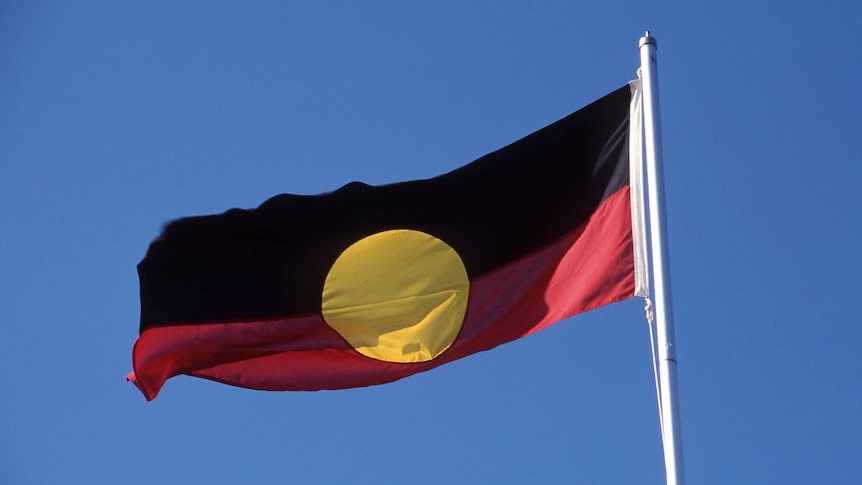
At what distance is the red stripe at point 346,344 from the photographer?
1271cm

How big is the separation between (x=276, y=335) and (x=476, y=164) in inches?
98.3

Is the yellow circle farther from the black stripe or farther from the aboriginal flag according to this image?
the black stripe

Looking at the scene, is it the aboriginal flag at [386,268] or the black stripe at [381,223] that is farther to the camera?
the black stripe at [381,223]

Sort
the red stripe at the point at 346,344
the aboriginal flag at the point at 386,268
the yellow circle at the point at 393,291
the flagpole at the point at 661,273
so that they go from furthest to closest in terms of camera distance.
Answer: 1. the yellow circle at the point at 393,291
2. the aboriginal flag at the point at 386,268
3. the red stripe at the point at 346,344
4. the flagpole at the point at 661,273

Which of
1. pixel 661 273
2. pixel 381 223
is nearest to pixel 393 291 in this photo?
pixel 381 223

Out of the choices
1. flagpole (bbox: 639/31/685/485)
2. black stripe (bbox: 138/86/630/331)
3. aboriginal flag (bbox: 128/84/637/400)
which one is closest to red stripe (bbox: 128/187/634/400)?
aboriginal flag (bbox: 128/84/637/400)

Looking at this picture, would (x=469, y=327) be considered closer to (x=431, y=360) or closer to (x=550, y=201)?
(x=431, y=360)

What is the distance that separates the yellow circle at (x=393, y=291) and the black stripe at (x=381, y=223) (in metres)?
0.12

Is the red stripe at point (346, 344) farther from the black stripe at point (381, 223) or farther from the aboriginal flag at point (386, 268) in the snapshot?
the black stripe at point (381, 223)

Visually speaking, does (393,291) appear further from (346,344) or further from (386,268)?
(346,344)

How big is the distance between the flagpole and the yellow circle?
2539 millimetres

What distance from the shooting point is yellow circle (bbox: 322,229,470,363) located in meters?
13.2

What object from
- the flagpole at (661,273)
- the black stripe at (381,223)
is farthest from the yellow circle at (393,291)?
the flagpole at (661,273)

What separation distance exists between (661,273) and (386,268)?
3508mm
